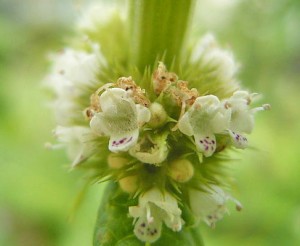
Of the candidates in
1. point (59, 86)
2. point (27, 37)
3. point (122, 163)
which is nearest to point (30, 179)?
point (59, 86)

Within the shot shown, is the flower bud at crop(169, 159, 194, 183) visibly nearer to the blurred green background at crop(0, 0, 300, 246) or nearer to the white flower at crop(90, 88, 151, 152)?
the white flower at crop(90, 88, 151, 152)

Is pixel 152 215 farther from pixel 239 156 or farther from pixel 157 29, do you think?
pixel 239 156

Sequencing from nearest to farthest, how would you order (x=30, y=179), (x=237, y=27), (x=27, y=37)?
(x=30, y=179) < (x=237, y=27) < (x=27, y=37)

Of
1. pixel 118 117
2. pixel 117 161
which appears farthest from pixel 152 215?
pixel 118 117

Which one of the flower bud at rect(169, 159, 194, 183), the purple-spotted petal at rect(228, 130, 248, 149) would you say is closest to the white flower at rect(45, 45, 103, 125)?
the flower bud at rect(169, 159, 194, 183)

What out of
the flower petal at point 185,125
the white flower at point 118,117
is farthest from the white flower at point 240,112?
the white flower at point 118,117

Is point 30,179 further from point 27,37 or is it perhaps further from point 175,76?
point 27,37

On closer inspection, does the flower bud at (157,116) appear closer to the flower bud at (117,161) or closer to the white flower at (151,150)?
the white flower at (151,150)
